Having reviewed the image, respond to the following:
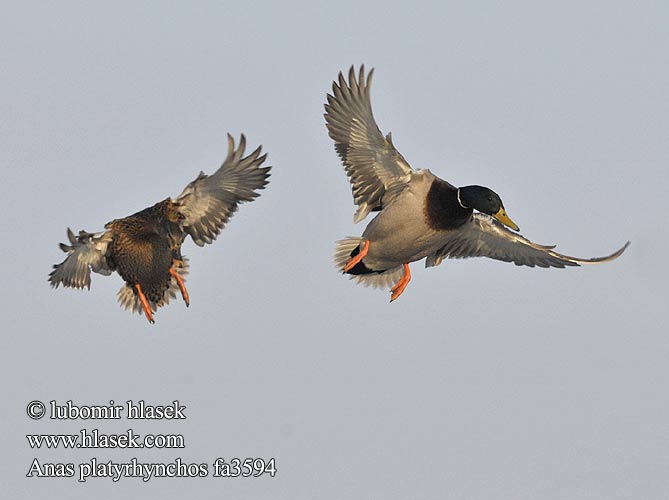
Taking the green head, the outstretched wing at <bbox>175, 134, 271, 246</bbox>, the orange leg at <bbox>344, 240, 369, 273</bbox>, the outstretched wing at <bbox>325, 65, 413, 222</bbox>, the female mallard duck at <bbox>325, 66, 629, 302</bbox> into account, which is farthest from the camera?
the outstretched wing at <bbox>175, 134, 271, 246</bbox>

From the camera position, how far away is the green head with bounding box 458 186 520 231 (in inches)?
608

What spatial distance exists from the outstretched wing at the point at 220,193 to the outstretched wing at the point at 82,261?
1.14m

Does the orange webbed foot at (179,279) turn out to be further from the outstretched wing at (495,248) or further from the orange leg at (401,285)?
the outstretched wing at (495,248)

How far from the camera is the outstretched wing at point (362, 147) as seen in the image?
15781 millimetres

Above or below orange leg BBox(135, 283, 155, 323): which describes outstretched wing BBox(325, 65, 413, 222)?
above

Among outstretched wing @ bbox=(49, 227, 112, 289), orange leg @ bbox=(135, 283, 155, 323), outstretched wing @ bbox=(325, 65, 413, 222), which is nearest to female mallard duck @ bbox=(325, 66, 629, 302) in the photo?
outstretched wing @ bbox=(325, 65, 413, 222)

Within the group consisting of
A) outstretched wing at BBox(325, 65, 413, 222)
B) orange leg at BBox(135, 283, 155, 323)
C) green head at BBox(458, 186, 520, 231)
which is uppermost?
outstretched wing at BBox(325, 65, 413, 222)

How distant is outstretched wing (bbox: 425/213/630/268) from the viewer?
1688 centimetres

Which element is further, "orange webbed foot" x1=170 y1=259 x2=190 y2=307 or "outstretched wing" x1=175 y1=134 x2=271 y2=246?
"orange webbed foot" x1=170 y1=259 x2=190 y2=307

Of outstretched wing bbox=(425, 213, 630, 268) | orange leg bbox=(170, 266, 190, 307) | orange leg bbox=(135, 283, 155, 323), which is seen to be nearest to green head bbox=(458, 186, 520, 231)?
outstretched wing bbox=(425, 213, 630, 268)

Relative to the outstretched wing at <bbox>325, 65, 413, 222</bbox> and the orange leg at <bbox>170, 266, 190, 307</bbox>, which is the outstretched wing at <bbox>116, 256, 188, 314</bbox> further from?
the outstretched wing at <bbox>325, 65, 413, 222</bbox>

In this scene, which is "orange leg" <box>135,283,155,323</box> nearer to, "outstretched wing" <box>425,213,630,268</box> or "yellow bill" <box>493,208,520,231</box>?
"outstretched wing" <box>425,213,630,268</box>

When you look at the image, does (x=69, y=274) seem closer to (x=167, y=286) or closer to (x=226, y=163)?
(x=167, y=286)

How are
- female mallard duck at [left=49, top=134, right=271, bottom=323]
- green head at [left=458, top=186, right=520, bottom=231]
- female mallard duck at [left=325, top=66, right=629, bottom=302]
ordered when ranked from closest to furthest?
green head at [left=458, top=186, right=520, bottom=231] → female mallard duck at [left=325, top=66, right=629, bottom=302] → female mallard duck at [left=49, top=134, right=271, bottom=323]
